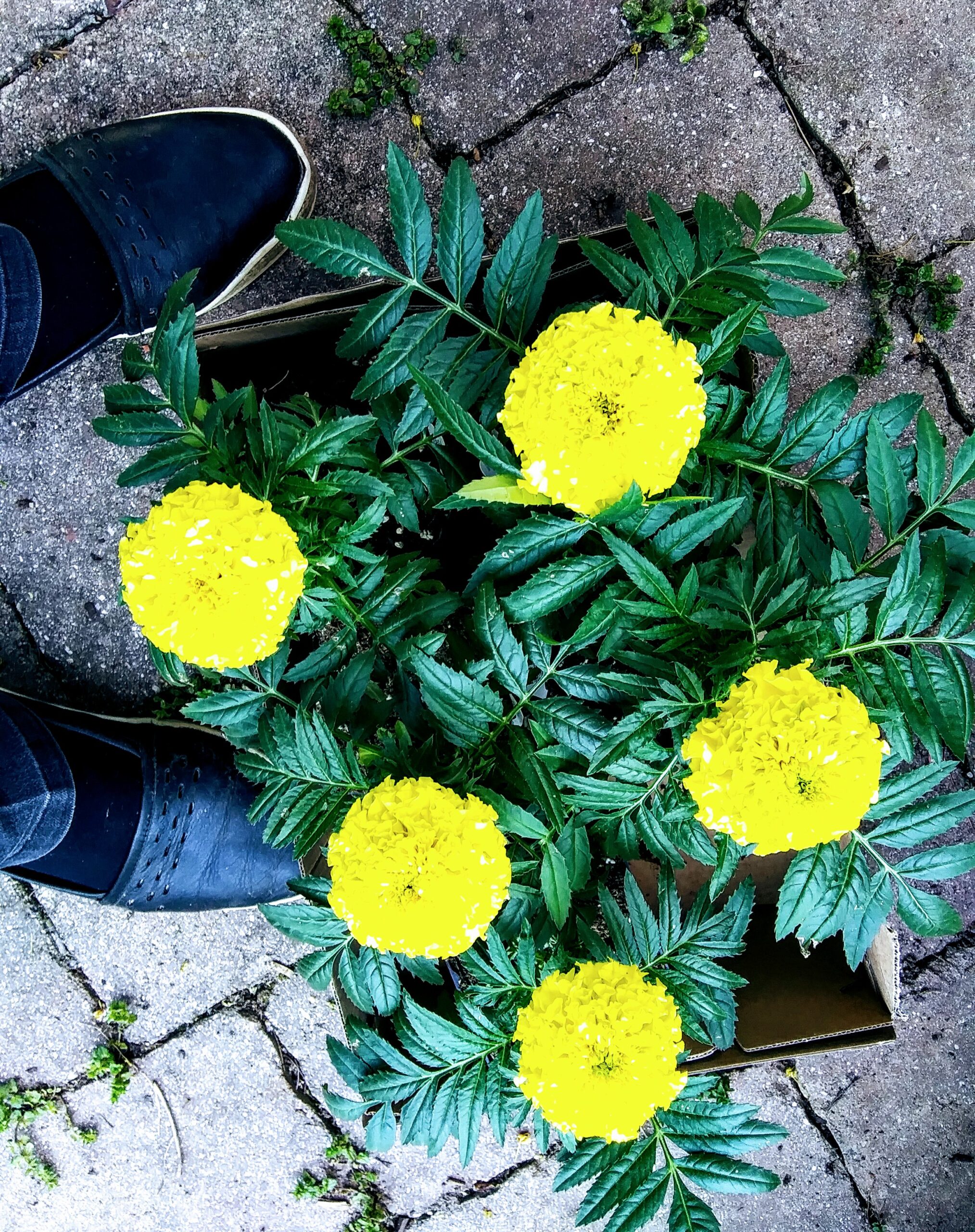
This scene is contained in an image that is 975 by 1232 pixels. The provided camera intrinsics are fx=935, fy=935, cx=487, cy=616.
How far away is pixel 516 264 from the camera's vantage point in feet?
4.55

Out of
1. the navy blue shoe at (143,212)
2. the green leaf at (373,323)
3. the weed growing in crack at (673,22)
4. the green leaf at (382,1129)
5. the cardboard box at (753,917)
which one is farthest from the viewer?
the weed growing in crack at (673,22)

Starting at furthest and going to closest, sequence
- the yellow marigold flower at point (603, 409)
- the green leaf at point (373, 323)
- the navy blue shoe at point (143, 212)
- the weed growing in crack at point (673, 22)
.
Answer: the weed growing in crack at point (673, 22)
the navy blue shoe at point (143, 212)
the green leaf at point (373, 323)
the yellow marigold flower at point (603, 409)

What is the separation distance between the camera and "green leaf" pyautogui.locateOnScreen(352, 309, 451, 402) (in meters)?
1.40

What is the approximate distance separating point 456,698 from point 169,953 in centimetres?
139

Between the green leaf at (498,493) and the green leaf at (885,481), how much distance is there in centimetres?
48

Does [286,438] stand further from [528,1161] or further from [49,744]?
[528,1161]

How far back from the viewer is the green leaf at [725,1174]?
4.47 feet

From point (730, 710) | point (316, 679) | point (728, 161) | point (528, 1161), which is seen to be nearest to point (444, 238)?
point (316, 679)

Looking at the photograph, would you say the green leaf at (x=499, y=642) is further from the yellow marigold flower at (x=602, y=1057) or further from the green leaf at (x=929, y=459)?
the green leaf at (x=929, y=459)

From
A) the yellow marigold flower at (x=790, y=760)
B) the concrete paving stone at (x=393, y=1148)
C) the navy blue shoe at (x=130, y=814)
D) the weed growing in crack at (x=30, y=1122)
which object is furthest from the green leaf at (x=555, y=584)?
the weed growing in crack at (x=30, y=1122)

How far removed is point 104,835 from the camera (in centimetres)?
199

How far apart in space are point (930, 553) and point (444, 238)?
2.72 ft

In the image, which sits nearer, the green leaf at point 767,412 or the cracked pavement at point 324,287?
the green leaf at point 767,412

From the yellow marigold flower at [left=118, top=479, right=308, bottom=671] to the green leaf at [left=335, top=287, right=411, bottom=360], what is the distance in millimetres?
392
